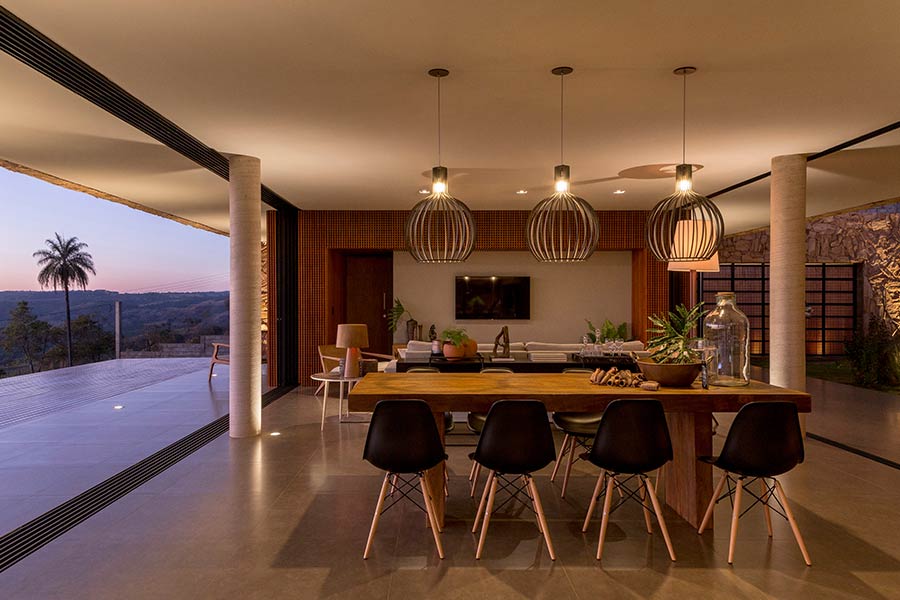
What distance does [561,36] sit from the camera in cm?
316

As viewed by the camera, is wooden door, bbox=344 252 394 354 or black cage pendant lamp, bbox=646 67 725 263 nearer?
black cage pendant lamp, bbox=646 67 725 263

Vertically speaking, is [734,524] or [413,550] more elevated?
[734,524]

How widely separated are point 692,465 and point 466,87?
2.80 meters

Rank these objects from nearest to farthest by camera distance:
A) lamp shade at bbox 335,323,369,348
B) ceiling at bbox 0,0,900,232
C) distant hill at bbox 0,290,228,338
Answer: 1. ceiling at bbox 0,0,900,232
2. lamp shade at bbox 335,323,369,348
3. distant hill at bbox 0,290,228,338

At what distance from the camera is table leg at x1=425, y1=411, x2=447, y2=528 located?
346 cm

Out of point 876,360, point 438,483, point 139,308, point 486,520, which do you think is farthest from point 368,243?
point 876,360

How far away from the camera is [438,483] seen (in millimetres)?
3504

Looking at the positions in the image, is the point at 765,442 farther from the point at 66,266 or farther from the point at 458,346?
the point at 66,266

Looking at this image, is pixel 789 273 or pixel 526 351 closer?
pixel 789 273

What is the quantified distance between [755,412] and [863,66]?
2.29m

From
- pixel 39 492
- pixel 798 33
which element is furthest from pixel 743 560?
pixel 39 492

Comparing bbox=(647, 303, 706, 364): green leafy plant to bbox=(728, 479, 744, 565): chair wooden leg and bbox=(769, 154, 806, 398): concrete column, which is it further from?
bbox=(769, 154, 806, 398): concrete column

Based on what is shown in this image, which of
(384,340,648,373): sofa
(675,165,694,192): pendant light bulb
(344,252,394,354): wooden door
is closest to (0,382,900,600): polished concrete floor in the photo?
(384,340,648,373): sofa

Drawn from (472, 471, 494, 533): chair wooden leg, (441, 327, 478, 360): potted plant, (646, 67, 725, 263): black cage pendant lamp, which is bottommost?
(472, 471, 494, 533): chair wooden leg
